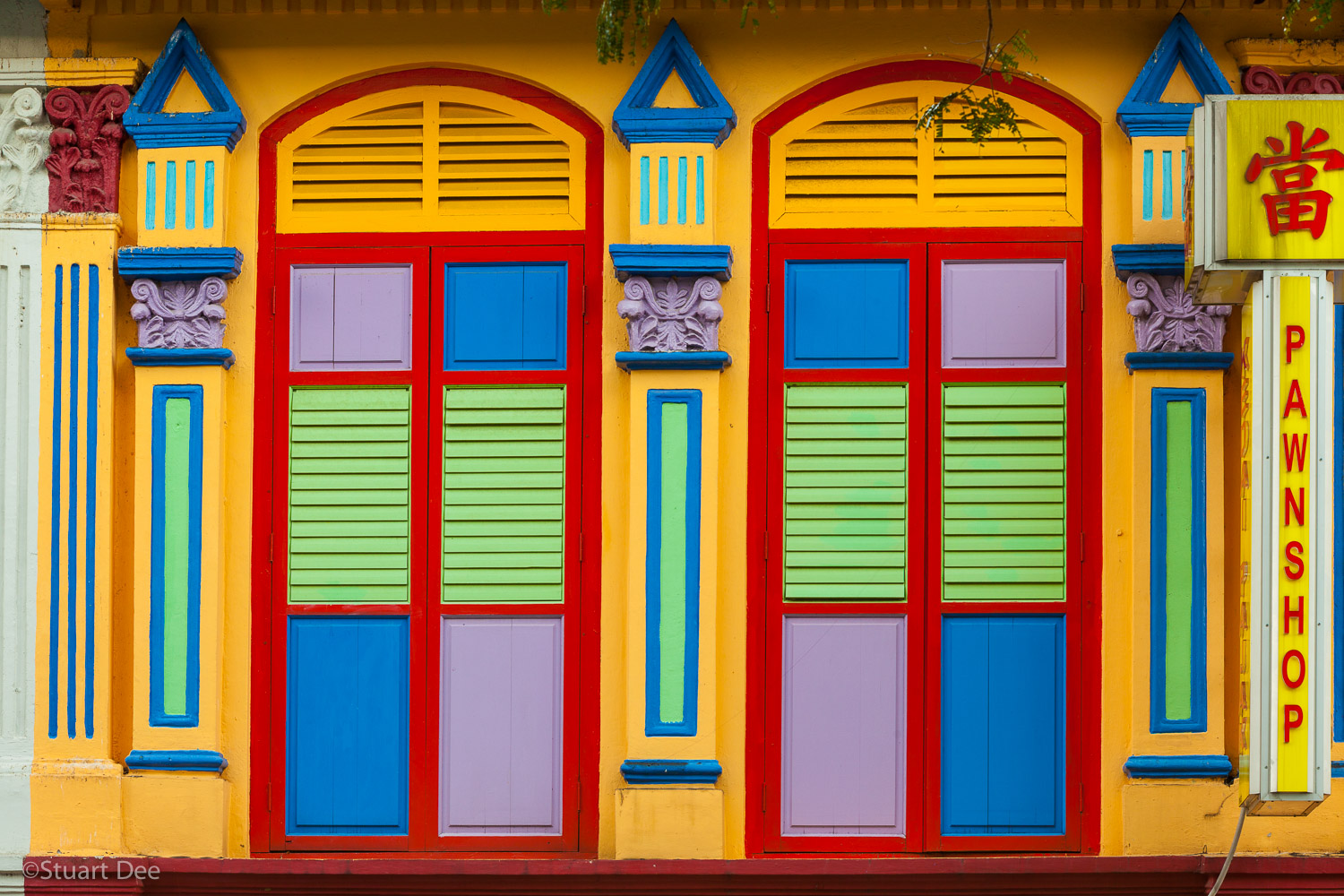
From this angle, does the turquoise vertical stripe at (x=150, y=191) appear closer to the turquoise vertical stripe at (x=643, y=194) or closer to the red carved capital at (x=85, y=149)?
the red carved capital at (x=85, y=149)

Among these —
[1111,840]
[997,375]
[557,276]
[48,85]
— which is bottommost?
[1111,840]

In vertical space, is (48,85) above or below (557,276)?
above

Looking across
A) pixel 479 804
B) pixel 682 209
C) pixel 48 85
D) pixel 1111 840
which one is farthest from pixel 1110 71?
pixel 48 85

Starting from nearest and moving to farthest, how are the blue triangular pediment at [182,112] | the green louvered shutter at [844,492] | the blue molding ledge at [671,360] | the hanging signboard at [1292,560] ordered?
the hanging signboard at [1292,560], the blue molding ledge at [671,360], the green louvered shutter at [844,492], the blue triangular pediment at [182,112]

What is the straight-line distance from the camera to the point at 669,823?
246 inches

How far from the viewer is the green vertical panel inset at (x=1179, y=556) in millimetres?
6254

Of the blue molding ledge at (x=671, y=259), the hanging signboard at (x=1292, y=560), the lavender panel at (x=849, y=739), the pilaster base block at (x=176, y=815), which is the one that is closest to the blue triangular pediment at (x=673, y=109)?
the blue molding ledge at (x=671, y=259)

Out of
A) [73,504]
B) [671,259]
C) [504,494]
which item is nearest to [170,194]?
[73,504]

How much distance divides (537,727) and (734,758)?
35.5 inches

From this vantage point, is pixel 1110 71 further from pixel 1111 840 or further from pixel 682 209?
pixel 1111 840

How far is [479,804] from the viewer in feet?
21.1

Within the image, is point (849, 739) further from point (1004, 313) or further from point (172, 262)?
point (172, 262)

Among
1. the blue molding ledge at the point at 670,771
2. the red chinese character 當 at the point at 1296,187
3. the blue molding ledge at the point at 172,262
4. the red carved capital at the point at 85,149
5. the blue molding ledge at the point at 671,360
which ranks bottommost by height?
the blue molding ledge at the point at 670,771

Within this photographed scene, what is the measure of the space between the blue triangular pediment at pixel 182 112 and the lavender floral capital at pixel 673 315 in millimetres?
2010
